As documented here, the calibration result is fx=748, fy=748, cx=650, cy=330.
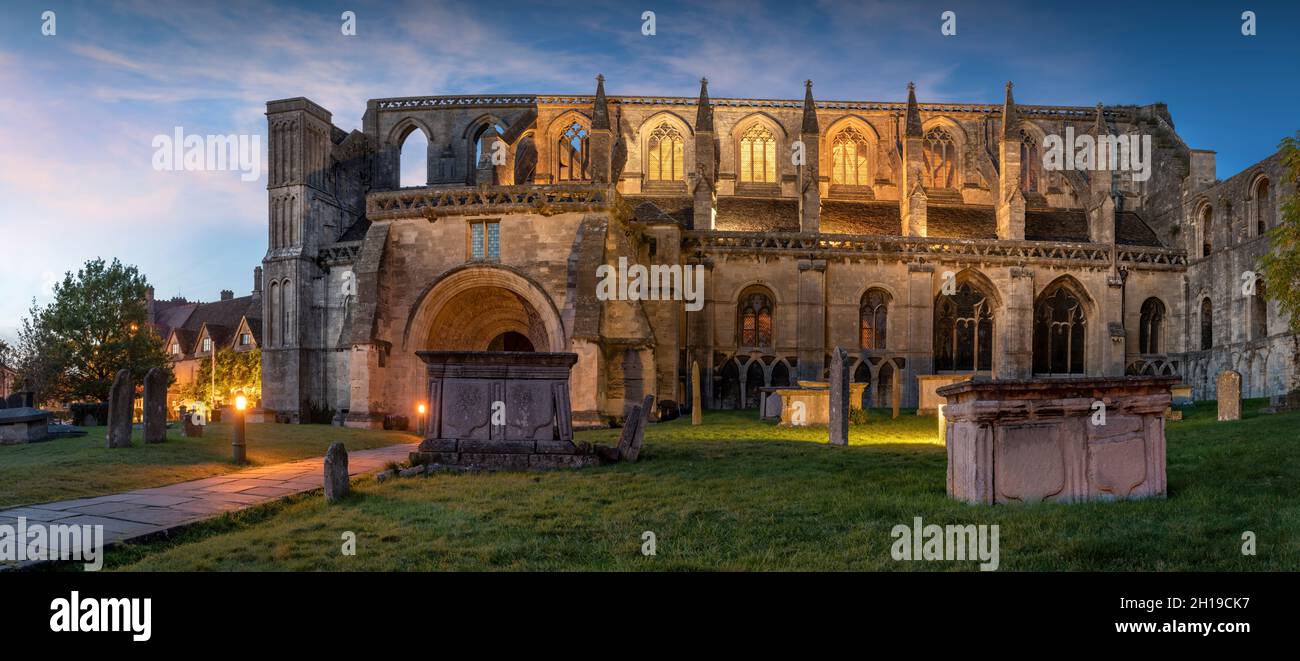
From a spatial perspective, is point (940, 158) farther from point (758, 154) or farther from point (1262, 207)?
point (1262, 207)

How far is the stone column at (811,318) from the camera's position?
98.9 ft

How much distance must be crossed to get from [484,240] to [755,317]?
12900mm

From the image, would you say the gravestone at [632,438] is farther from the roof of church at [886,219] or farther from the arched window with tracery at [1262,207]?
the arched window with tracery at [1262,207]

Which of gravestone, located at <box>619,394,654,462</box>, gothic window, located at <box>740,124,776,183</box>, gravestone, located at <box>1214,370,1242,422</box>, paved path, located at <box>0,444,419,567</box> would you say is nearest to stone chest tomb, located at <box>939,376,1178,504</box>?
gravestone, located at <box>619,394,654,462</box>

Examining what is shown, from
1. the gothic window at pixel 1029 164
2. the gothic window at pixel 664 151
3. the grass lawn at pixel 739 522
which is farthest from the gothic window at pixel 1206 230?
the grass lawn at pixel 739 522

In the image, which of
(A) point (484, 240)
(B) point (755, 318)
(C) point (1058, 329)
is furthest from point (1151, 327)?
(A) point (484, 240)

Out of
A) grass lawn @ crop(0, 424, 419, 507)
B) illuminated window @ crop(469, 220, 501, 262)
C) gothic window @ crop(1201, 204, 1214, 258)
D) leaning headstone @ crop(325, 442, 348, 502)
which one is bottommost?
grass lawn @ crop(0, 424, 419, 507)

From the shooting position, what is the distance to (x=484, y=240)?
22609 millimetres

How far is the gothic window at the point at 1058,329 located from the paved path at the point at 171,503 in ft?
96.6

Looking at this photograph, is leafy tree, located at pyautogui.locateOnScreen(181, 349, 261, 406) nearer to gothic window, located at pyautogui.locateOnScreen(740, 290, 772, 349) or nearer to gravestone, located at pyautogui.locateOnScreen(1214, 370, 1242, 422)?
gothic window, located at pyautogui.locateOnScreen(740, 290, 772, 349)

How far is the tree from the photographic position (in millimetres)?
33938

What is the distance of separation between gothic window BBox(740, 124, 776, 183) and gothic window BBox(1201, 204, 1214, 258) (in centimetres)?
1802
